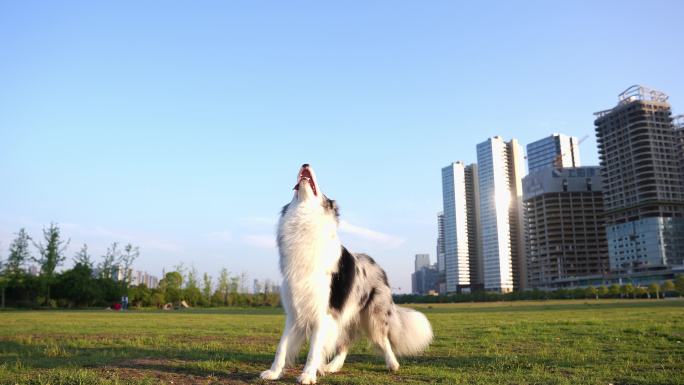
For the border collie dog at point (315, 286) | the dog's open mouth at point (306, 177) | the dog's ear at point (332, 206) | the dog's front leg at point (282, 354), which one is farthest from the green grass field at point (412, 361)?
the dog's open mouth at point (306, 177)

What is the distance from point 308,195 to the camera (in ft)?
23.3

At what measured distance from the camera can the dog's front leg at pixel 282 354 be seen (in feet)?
22.0

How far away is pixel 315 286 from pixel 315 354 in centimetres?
90

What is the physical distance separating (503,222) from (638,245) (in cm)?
6929


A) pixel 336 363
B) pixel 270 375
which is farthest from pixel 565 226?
pixel 270 375

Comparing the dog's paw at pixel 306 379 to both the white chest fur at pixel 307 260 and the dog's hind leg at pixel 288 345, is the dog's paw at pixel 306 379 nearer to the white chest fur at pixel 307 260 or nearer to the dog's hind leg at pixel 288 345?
the dog's hind leg at pixel 288 345

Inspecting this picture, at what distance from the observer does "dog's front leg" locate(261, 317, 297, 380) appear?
6691 mm

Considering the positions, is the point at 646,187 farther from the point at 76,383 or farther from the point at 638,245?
the point at 76,383

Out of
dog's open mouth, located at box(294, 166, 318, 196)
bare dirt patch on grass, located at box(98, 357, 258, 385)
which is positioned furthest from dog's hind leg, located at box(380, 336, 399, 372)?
dog's open mouth, located at box(294, 166, 318, 196)

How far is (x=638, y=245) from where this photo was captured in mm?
131875

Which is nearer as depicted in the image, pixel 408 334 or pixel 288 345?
pixel 288 345

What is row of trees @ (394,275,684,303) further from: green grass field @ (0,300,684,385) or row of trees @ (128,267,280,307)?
green grass field @ (0,300,684,385)

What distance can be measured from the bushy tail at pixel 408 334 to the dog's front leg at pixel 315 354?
157 centimetres

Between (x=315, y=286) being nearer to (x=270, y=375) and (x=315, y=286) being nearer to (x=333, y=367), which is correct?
(x=270, y=375)
